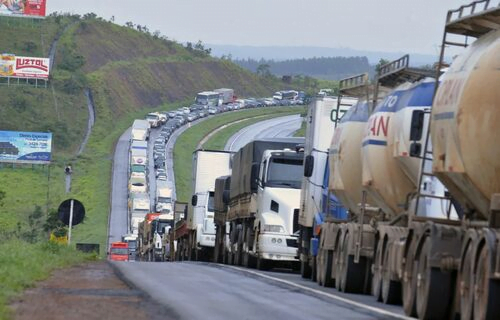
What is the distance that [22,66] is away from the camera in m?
144

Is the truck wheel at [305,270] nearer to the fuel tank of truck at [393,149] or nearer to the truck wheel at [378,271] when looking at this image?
the fuel tank of truck at [393,149]

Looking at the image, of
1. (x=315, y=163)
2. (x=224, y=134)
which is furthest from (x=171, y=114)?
(x=315, y=163)

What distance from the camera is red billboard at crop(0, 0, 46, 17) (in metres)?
142

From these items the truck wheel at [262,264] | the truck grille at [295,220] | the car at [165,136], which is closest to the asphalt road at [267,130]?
the car at [165,136]

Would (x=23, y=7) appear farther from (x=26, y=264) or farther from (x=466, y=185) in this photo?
(x=466, y=185)

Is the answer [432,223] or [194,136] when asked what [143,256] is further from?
[194,136]

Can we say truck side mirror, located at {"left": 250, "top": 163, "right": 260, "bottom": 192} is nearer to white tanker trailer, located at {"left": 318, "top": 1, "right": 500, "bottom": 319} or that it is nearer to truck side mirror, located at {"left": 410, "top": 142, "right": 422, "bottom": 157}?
white tanker trailer, located at {"left": 318, "top": 1, "right": 500, "bottom": 319}

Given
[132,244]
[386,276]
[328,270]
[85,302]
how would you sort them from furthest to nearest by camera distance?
[132,244] → [328,270] → [386,276] → [85,302]

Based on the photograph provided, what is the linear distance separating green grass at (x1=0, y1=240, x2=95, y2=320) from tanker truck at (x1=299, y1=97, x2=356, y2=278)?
5344 mm

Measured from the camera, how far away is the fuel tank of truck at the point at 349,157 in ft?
84.8

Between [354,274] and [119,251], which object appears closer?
[354,274]

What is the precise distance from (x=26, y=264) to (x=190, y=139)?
377ft

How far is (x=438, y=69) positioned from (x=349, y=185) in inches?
273

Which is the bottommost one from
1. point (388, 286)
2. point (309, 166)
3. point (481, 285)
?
point (388, 286)
